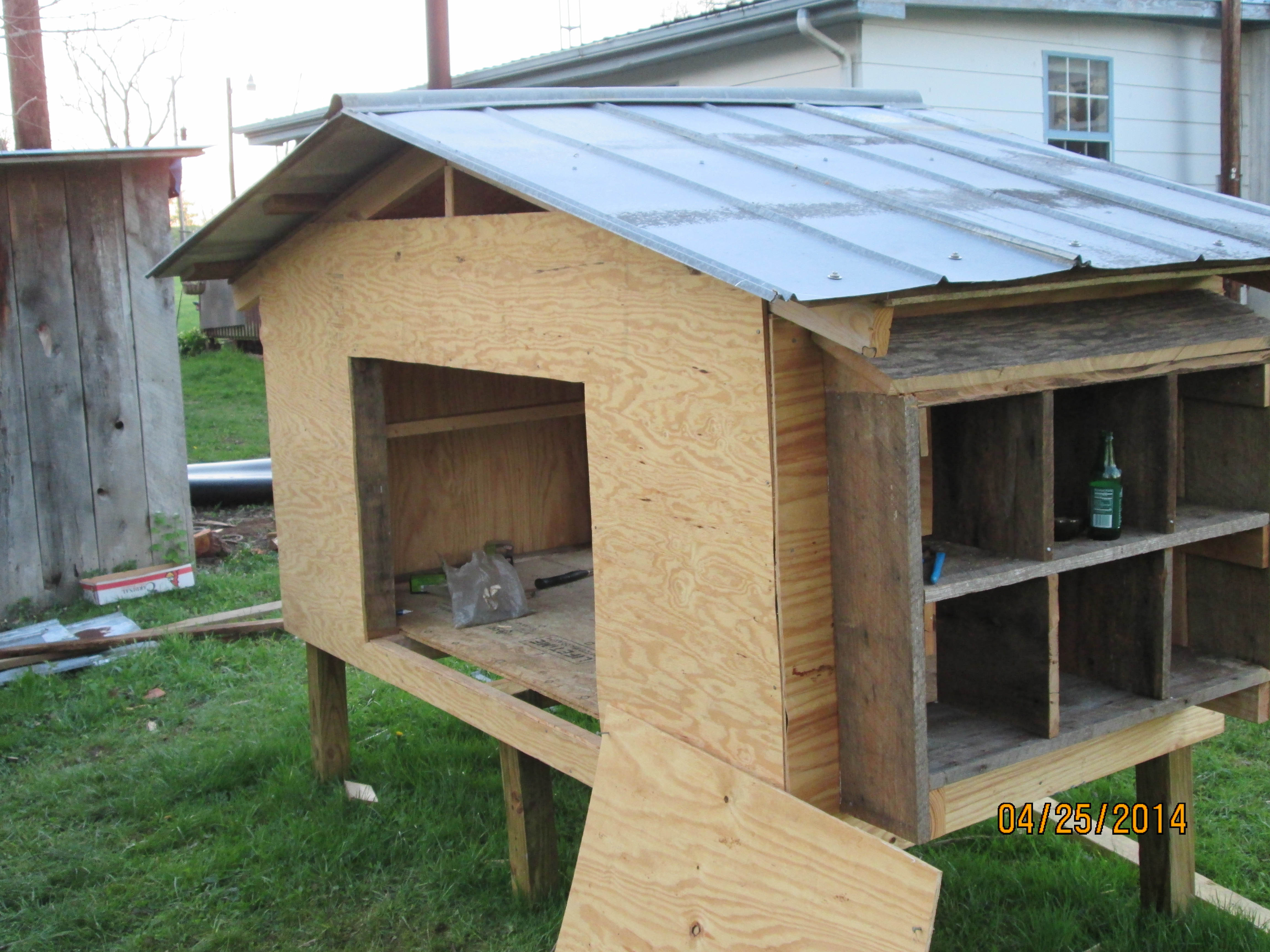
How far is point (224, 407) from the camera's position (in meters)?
14.5

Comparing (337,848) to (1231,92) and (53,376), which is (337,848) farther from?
(1231,92)

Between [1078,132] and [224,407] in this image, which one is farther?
[224,407]

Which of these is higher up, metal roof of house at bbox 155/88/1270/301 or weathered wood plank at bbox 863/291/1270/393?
metal roof of house at bbox 155/88/1270/301

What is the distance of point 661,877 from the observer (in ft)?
9.51

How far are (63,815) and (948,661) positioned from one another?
11.7 ft

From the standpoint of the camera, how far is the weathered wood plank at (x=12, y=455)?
7301 mm

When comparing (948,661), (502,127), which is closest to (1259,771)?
(948,661)

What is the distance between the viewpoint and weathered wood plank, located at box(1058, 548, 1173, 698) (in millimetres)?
2943

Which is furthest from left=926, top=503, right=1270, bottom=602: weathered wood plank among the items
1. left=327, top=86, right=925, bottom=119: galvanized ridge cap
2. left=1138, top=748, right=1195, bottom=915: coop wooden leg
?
left=327, top=86, right=925, bottom=119: galvanized ridge cap

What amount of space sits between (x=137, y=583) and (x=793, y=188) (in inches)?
235

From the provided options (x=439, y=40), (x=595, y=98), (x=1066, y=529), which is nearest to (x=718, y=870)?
(x=1066, y=529)

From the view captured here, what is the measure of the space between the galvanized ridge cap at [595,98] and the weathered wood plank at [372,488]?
0.94 m

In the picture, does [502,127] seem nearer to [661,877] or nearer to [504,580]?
[504,580]
